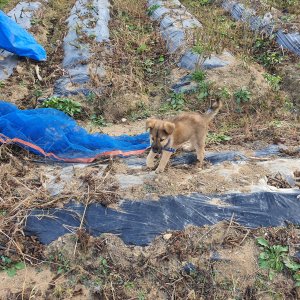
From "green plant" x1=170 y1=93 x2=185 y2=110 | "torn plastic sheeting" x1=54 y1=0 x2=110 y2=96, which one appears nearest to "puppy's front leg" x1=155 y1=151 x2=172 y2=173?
"green plant" x1=170 y1=93 x2=185 y2=110

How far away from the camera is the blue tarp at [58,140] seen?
519cm

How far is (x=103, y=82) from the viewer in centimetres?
724

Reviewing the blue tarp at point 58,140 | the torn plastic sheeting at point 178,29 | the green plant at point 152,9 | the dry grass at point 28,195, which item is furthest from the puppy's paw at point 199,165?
the green plant at point 152,9

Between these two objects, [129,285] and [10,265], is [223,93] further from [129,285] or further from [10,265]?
[10,265]

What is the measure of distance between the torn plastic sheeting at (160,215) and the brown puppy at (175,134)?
59cm

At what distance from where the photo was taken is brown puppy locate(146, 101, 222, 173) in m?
4.34

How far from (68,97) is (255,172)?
3.81m

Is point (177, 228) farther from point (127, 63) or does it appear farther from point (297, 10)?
point (297, 10)

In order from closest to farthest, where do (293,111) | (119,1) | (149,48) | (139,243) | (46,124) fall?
(139,243) < (46,124) < (293,111) < (149,48) < (119,1)

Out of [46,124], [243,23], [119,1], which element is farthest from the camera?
[119,1]

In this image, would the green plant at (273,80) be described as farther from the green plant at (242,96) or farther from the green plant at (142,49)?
the green plant at (142,49)

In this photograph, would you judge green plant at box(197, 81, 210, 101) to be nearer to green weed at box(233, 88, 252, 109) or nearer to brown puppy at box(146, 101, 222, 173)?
green weed at box(233, 88, 252, 109)

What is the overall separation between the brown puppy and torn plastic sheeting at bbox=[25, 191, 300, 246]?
23.2 inches

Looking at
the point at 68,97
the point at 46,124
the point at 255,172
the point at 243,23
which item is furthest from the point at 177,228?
the point at 243,23
